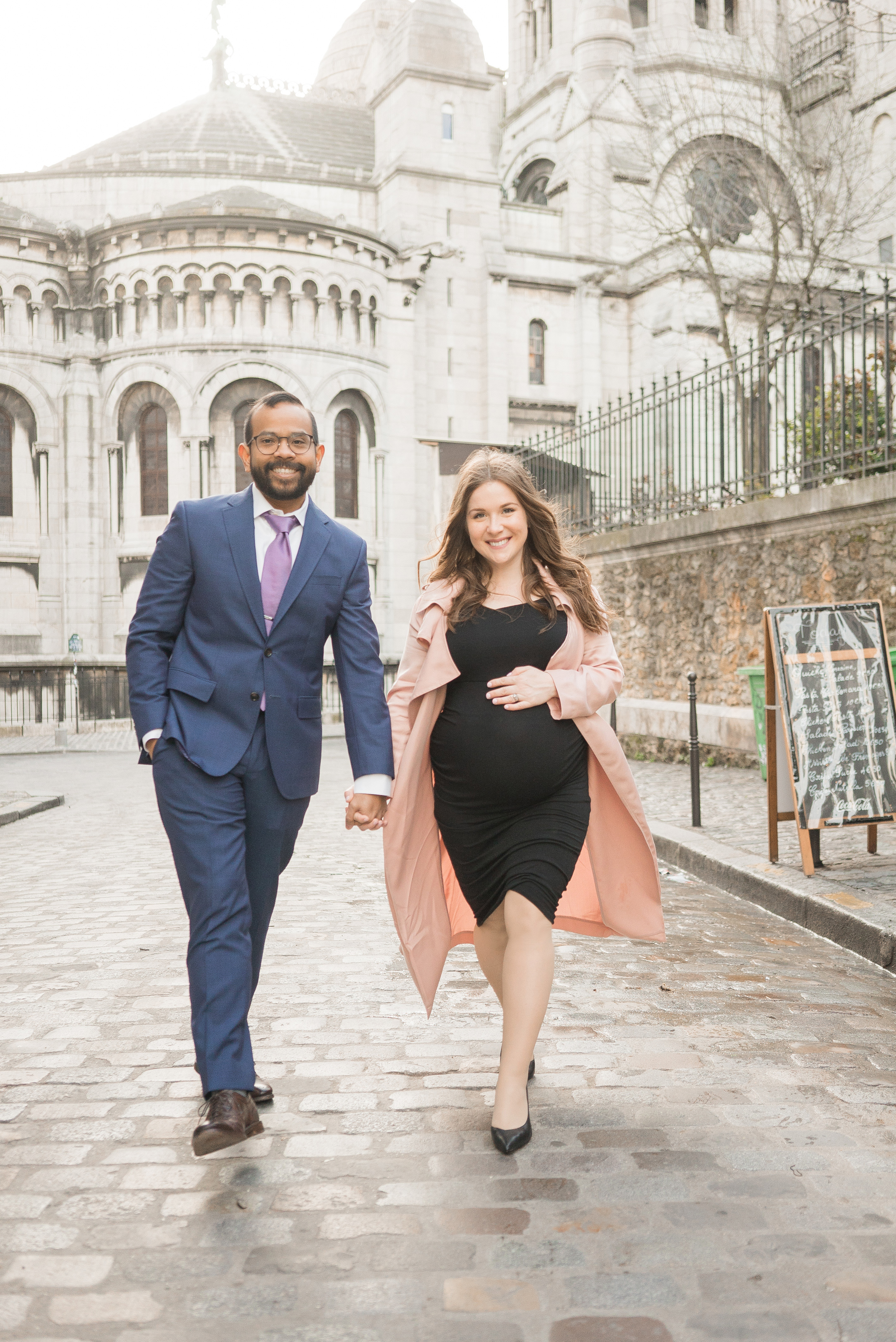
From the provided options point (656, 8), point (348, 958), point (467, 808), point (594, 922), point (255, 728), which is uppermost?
point (656, 8)

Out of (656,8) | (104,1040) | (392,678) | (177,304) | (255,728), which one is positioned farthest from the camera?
(656,8)

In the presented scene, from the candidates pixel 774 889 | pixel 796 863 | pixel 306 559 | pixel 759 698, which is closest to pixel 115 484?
pixel 759 698

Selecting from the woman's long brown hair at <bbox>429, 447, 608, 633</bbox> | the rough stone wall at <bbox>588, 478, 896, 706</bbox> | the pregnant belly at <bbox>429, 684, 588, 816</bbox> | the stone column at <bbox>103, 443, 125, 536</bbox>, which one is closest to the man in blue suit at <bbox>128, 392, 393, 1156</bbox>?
the pregnant belly at <bbox>429, 684, 588, 816</bbox>

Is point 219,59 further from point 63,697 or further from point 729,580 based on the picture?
point 729,580

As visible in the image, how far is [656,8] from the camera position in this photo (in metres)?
43.1

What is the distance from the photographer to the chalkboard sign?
6570mm

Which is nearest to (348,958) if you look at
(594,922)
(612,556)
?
(594,922)

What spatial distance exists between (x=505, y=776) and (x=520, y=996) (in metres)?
0.58

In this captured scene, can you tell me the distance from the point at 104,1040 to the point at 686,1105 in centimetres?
197

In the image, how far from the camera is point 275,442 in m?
3.34

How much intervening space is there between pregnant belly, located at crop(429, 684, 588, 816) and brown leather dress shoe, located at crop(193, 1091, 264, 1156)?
3.16ft

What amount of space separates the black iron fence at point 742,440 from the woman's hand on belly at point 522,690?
16.6 feet

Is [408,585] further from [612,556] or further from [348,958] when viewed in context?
[348,958]

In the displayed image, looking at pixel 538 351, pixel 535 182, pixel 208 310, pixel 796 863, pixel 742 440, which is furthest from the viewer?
pixel 535 182
